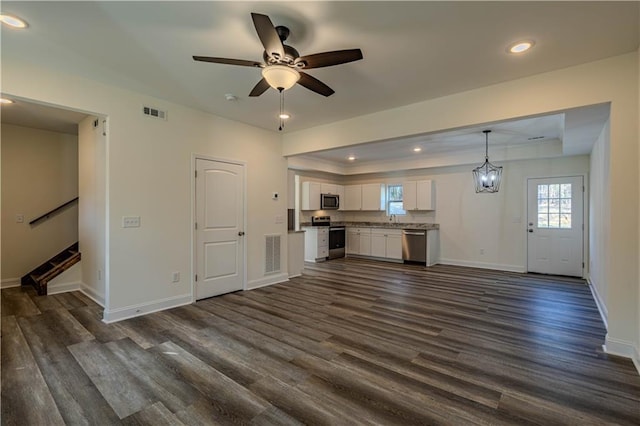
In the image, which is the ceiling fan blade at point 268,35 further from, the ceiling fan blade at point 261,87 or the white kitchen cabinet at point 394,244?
the white kitchen cabinet at point 394,244

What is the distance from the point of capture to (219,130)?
471cm

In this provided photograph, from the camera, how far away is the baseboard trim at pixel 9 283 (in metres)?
5.09

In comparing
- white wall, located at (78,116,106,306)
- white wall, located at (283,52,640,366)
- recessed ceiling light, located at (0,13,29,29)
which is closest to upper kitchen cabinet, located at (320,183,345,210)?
white wall, located at (78,116,106,306)

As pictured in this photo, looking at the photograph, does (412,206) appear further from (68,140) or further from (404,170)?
(68,140)

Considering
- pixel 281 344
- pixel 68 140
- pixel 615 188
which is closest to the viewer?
pixel 615 188

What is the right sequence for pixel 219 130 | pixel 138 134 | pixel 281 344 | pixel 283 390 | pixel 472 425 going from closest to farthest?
pixel 472 425, pixel 283 390, pixel 281 344, pixel 138 134, pixel 219 130

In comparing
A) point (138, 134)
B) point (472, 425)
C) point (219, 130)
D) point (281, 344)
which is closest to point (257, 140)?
point (219, 130)

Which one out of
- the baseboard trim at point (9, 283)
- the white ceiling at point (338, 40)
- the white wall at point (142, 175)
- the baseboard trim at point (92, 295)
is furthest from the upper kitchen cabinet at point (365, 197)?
the baseboard trim at point (9, 283)

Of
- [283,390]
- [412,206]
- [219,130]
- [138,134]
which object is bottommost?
[283,390]

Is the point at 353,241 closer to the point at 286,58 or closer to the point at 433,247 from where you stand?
the point at 433,247

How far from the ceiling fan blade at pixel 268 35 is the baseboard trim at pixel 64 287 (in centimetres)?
512

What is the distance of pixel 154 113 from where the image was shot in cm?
396

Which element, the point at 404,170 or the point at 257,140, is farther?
the point at 404,170

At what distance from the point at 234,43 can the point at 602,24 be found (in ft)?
9.64
